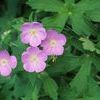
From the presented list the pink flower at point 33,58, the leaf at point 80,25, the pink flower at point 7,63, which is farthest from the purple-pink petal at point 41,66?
the leaf at point 80,25

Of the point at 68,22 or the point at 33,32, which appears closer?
the point at 33,32

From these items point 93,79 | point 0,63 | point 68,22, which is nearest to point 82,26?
point 68,22

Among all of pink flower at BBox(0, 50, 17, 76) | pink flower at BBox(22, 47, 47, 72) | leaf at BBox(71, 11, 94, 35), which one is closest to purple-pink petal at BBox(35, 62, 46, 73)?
pink flower at BBox(22, 47, 47, 72)

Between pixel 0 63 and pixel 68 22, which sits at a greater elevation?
pixel 68 22

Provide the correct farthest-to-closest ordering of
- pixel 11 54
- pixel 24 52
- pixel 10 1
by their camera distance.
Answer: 1. pixel 10 1
2. pixel 11 54
3. pixel 24 52

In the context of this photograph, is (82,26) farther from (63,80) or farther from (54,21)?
(63,80)

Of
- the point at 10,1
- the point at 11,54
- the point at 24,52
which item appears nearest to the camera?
the point at 24,52

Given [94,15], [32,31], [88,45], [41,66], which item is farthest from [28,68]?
[94,15]

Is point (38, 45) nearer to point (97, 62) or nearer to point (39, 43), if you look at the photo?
point (39, 43)

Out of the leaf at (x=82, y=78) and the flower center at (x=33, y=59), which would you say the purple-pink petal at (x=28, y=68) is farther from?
the leaf at (x=82, y=78)
